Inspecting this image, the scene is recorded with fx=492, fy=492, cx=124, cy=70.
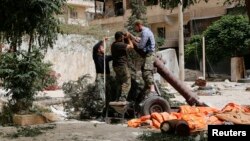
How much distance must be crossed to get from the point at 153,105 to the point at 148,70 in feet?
2.87

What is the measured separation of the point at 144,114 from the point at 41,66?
2606 millimetres

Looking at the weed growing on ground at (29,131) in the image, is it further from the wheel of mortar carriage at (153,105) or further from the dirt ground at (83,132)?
the wheel of mortar carriage at (153,105)

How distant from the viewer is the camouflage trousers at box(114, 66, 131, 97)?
11.7 metres

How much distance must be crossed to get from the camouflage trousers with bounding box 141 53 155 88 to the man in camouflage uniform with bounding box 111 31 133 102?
41 centimetres

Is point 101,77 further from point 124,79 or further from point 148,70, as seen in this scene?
point 148,70

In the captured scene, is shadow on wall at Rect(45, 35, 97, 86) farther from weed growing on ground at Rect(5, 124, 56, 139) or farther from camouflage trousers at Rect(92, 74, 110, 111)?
weed growing on ground at Rect(5, 124, 56, 139)

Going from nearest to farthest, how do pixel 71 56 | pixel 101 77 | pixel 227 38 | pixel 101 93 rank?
pixel 101 93, pixel 101 77, pixel 71 56, pixel 227 38

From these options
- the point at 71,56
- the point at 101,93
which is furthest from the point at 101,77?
the point at 71,56

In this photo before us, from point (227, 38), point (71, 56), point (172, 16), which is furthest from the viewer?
point (172, 16)

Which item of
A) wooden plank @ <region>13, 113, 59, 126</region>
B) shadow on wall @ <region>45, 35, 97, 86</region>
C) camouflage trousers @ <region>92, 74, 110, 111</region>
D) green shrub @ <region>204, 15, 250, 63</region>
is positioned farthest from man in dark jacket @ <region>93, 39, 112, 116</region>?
green shrub @ <region>204, 15, 250, 63</region>

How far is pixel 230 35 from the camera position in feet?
120

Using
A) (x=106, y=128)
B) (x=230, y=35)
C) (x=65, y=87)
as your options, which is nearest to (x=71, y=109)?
(x=65, y=87)

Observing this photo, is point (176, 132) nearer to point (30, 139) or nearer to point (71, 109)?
point (30, 139)

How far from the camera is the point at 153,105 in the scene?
36.9 ft
